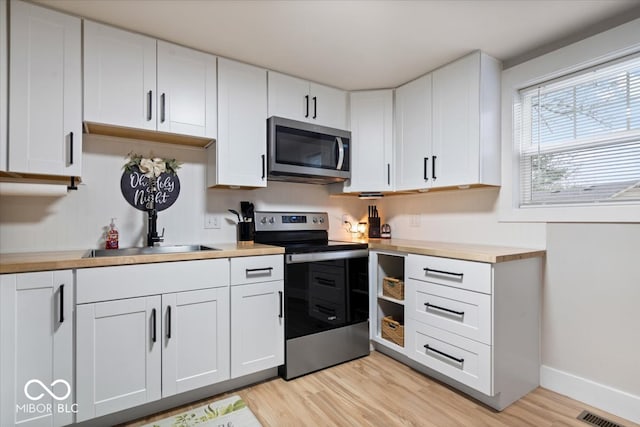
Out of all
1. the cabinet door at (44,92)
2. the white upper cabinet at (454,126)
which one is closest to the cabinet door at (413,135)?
the white upper cabinet at (454,126)

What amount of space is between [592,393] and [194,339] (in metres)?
2.38

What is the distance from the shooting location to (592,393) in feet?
6.36

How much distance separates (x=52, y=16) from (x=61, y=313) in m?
1.57

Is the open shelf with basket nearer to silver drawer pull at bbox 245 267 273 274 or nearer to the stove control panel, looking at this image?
the stove control panel

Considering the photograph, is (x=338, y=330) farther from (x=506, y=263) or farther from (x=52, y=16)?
(x=52, y=16)

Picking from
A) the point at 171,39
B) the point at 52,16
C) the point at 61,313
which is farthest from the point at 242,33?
the point at 61,313

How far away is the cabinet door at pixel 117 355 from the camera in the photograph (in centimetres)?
164

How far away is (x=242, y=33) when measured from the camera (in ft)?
6.67

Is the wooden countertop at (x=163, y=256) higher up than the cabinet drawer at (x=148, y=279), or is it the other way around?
the wooden countertop at (x=163, y=256)

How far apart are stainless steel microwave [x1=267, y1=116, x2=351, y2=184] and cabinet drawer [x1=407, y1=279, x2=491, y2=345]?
110cm

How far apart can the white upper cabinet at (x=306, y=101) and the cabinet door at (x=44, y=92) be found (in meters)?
1.22

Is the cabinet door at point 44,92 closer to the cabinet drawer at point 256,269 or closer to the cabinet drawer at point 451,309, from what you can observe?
the cabinet drawer at point 256,269

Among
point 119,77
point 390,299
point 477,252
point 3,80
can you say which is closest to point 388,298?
point 390,299

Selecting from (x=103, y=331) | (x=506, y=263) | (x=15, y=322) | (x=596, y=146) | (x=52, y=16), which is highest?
(x=52, y=16)
